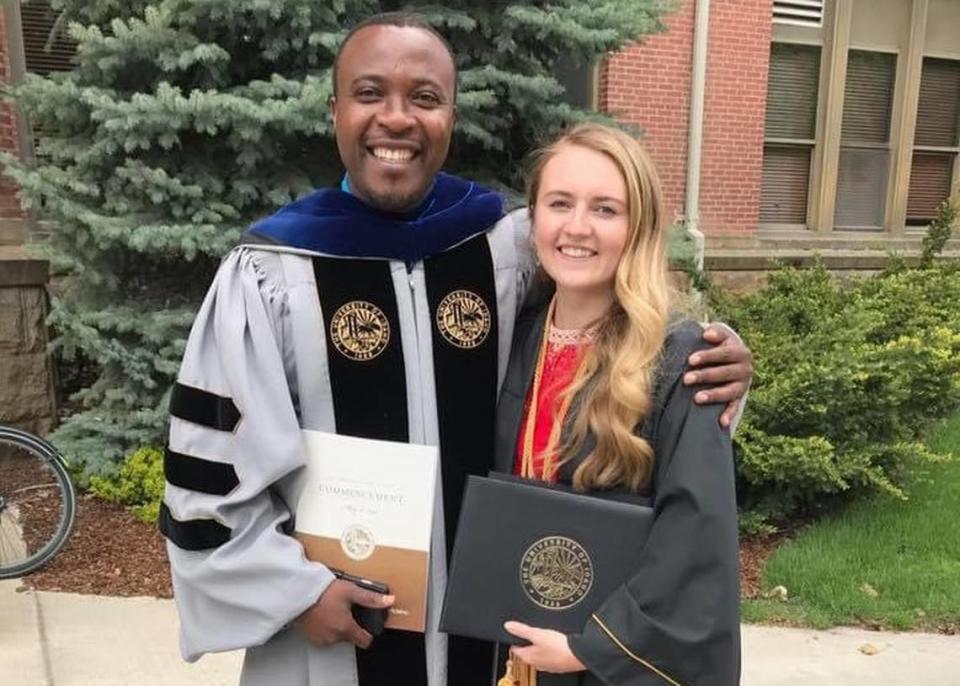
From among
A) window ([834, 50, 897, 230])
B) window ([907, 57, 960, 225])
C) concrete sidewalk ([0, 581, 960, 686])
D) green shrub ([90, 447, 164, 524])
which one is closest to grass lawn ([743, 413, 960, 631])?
concrete sidewalk ([0, 581, 960, 686])

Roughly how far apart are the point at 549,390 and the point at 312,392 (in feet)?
1.52

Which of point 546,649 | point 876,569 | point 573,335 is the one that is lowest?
point 876,569

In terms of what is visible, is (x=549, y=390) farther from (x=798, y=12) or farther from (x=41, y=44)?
(x=798, y=12)

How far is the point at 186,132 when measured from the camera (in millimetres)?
4398

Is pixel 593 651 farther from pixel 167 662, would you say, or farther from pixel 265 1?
pixel 265 1

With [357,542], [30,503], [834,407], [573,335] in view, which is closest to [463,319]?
[573,335]

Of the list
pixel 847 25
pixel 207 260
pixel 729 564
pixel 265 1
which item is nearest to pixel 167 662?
pixel 207 260

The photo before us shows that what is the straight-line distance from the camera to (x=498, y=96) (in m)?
4.53

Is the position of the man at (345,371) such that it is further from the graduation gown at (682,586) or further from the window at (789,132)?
the window at (789,132)

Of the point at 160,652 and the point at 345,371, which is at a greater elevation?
the point at 345,371

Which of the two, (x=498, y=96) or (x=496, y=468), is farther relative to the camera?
(x=498, y=96)

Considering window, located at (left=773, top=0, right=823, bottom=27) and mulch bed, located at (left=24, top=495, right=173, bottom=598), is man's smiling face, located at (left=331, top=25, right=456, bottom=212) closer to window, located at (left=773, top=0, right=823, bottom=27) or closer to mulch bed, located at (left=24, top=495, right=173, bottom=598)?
mulch bed, located at (left=24, top=495, right=173, bottom=598)

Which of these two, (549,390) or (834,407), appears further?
(834,407)

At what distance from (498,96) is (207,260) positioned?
5.81 ft
